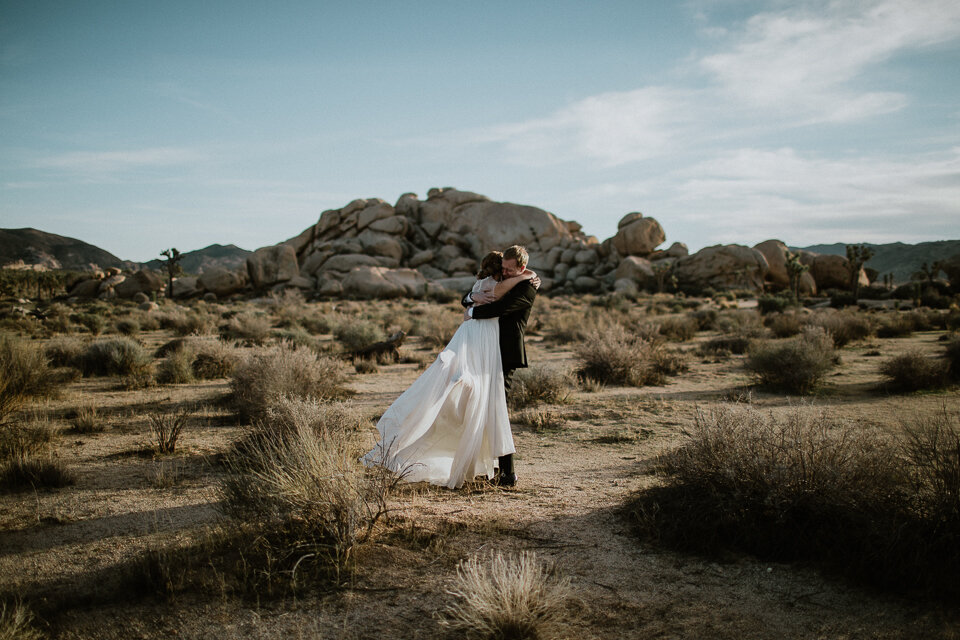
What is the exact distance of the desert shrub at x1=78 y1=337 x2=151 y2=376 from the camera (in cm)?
1080

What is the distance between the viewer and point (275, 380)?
7.38m

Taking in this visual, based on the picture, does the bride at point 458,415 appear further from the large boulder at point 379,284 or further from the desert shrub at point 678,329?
the large boulder at point 379,284

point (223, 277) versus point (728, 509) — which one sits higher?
point (223, 277)

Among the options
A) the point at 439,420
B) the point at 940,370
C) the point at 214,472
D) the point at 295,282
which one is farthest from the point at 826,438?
the point at 295,282

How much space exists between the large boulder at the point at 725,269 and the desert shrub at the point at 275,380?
4362 centimetres

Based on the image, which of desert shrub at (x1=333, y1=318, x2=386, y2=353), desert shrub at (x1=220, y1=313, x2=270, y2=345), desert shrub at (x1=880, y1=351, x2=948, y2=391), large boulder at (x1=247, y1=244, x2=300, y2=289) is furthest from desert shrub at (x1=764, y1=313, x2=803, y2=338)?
large boulder at (x1=247, y1=244, x2=300, y2=289)

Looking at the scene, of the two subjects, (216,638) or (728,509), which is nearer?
(216,638)

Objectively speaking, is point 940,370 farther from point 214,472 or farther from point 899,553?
point 214,472

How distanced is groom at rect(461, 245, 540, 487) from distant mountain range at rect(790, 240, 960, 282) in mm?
97240

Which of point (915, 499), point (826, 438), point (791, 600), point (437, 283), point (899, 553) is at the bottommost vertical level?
point (791, 600)

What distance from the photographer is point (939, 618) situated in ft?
9.41

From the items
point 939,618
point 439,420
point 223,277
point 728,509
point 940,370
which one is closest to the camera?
point 939,618

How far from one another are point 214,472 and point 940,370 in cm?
1162

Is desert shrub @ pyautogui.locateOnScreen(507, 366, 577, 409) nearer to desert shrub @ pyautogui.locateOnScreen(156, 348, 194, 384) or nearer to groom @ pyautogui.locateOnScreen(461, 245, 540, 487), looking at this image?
groom @ pyautogui.locateOnScreen(461, 245, 540, 487)
